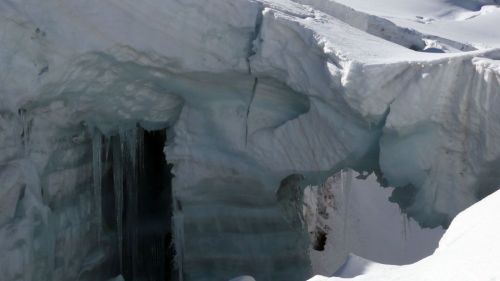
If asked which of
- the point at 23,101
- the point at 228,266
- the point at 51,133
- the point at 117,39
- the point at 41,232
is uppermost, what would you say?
the point at 117,39

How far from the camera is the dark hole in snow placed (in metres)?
7.75

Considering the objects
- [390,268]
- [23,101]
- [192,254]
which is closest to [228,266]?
[192,254]

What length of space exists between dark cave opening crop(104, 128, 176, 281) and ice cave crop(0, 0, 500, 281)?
0.01 metres

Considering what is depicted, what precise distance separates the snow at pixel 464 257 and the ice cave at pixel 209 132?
44 cm

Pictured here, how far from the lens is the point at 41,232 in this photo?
5.42m

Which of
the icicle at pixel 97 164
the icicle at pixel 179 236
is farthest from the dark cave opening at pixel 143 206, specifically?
the icicle at pixel 179 236

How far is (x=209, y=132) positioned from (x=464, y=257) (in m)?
3.23

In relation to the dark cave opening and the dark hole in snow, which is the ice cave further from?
the dark hole in snow

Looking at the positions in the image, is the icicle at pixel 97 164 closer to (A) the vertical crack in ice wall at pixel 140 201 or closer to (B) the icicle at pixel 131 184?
(A) the vertical crack in ice wall at pixel 140 201

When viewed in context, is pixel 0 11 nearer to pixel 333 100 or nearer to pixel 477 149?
pixel 333 100

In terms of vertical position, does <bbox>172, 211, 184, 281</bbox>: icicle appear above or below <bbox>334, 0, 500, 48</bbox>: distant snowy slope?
below

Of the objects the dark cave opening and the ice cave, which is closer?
the ice cave

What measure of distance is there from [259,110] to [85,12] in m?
1.60

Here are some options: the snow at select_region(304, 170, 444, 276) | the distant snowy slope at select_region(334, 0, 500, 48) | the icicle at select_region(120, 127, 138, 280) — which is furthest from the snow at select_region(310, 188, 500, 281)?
the distant snowy slope at select_region(334, 0, 500, 48)
